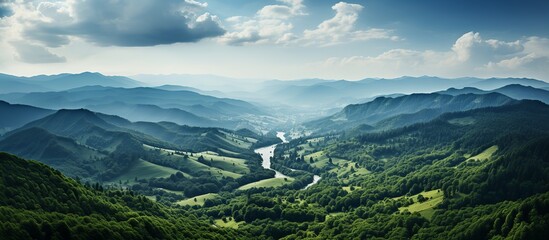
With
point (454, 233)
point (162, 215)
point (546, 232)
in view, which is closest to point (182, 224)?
point (162, 215)

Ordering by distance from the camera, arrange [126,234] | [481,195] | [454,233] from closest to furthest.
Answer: [126,234] → [454,233] → [481,195]

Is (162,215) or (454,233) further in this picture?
(162,215)

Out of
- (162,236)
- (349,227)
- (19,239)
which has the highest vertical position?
(19,239)

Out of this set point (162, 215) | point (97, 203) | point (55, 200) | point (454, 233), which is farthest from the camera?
point (162, 215)

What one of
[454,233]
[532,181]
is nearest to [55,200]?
[454,233]

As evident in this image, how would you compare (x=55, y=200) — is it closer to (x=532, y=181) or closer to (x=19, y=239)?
(x=19, y=239)

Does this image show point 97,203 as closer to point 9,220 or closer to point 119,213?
point 119,213

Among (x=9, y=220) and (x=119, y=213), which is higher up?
(x=9, y=220)
